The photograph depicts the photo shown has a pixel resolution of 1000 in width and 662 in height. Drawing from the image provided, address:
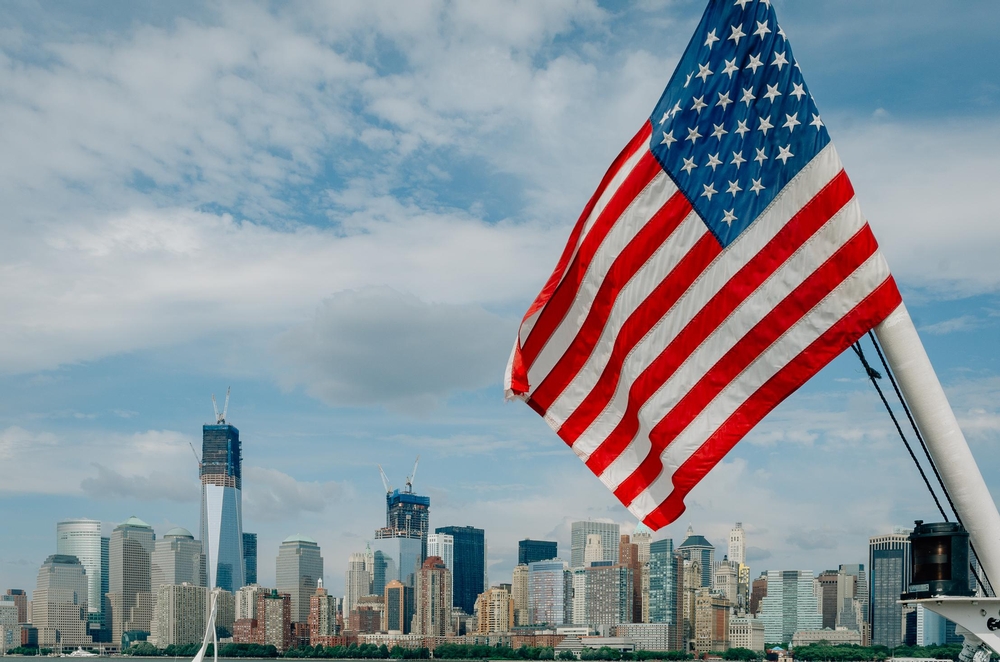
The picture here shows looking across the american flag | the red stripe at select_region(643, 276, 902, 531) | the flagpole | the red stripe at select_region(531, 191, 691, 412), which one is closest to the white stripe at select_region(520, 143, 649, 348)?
the american flag

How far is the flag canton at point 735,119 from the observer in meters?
8.06

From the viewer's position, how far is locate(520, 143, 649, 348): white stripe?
28.4 ft

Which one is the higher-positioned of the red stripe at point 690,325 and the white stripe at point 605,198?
the white stripe at point 605,198

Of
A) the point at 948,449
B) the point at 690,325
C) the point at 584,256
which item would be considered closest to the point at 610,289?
the point at 584,256

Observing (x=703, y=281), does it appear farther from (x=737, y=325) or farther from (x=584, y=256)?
(x=584, y=256)

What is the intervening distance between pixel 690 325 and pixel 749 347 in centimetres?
45

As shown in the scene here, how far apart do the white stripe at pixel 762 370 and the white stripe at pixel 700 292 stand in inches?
21.1

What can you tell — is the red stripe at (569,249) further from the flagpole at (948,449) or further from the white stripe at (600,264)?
the flagpole at (948,449)

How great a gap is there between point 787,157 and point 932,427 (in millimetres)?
1961

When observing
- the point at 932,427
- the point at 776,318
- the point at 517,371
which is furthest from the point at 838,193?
the point at 517,371

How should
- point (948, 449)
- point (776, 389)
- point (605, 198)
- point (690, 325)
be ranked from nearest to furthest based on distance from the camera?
1. point (948, 449)
2. point (776, 389)
3. point (690, 325)
4. point (605, 198)

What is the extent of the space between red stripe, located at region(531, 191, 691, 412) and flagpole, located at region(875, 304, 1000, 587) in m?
1.76

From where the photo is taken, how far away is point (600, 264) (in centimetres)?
886

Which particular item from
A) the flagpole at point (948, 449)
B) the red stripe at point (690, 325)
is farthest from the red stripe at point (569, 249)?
the flagpole at point (948, 449)
